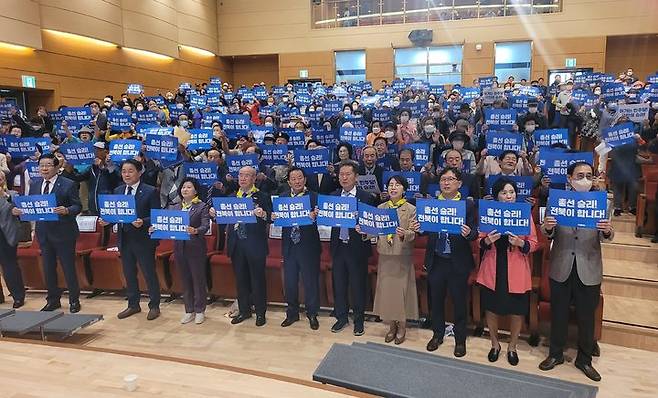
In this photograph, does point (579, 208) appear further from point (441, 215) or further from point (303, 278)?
point (303, 278)

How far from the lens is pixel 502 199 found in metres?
3.08

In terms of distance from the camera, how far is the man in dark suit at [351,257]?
12.2ft

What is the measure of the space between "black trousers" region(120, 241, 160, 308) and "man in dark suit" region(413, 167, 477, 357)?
233 centimetres

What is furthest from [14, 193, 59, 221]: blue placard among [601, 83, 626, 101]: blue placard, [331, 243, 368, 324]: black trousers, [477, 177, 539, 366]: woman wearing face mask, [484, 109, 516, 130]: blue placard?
[601, 83, 626, 101]: blue placard

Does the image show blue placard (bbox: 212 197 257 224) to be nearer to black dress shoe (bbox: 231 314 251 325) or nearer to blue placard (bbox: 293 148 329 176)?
black dress shoe (bbox: 231 314 251 325)

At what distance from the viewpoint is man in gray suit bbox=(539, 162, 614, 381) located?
117 inches

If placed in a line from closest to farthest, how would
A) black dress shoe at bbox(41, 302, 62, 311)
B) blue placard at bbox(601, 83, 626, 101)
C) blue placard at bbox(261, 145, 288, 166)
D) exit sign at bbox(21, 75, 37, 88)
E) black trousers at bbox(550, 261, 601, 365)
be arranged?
black trousers at bbox(550, 261, 601, 365) → black dress shoe at bbox(41, 302, 62, 311) → blue placard at bbox(261, 145, 288, 166) → blue placard at bbox(601, 83, 626, 101) → exit sign at bbox(21, 75, 37, 88)

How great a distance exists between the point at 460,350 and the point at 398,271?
0.69 m

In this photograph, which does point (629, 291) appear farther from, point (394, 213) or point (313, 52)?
point (313, 52)

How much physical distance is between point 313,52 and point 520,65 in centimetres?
695

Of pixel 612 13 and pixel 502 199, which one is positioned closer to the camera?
pixel 502 199

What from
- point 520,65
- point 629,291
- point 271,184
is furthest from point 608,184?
point 520,65

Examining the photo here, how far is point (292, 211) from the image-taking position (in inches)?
142

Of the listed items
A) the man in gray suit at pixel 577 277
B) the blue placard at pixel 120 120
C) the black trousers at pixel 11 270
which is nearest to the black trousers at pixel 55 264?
the black trousers at pixel 11 270
